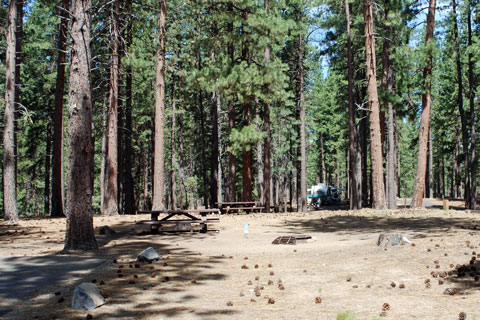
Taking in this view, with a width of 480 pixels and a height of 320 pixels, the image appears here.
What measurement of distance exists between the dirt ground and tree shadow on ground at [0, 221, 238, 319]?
18 millimetres

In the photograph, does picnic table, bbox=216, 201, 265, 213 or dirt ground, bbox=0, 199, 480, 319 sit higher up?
picnic table, bbox=216, 201, 265, 213

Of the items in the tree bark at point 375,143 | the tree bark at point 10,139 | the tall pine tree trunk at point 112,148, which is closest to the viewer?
the tree bark at point 10,139

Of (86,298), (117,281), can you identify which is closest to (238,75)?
(117,281)

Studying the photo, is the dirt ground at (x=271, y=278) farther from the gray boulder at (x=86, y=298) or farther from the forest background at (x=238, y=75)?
the forest background at (x=238, y=75)

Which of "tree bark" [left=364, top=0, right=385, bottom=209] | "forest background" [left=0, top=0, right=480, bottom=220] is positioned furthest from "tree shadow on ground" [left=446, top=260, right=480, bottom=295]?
"tree bark" [left=364, top=0, right=385, bottom=209]

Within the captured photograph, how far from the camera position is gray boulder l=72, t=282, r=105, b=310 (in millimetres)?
5184

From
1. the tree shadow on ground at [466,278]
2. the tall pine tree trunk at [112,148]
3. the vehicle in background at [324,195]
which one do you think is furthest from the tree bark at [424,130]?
the vehicle in background at [324,195]

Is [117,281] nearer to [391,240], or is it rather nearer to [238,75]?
[391,240]

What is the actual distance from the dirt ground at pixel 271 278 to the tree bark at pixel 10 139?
4786 mm

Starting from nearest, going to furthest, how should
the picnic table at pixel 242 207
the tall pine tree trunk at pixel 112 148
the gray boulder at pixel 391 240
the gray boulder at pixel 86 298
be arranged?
the gray boulder at pixel 86 298
the gray boulder at pixel 391 240
the tall pine tree trunk at pixel 112 148
the picnic table at pixel 242 207

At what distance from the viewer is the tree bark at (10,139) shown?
1703 cm

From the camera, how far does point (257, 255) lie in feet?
32.8

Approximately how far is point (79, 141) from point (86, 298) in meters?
5.57

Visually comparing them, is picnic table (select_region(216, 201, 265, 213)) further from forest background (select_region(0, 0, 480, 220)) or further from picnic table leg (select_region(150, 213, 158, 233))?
picnic table leg (select_region(150, 213, 158, 233))
